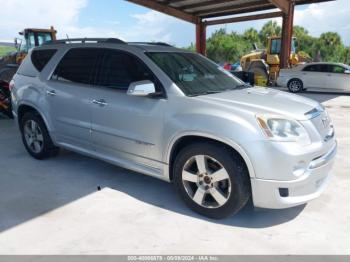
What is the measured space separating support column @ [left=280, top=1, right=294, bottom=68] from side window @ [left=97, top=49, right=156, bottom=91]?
1445 cm

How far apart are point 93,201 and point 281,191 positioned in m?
2.05

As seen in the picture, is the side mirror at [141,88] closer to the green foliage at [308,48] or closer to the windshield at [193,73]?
the windshield at [193,73]

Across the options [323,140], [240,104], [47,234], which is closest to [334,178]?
[323,140]

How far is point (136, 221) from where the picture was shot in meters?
3.43

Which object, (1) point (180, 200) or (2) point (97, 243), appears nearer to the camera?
(2) point (97, 243)

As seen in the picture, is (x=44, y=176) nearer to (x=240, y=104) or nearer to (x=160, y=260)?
(x=160, y=260)

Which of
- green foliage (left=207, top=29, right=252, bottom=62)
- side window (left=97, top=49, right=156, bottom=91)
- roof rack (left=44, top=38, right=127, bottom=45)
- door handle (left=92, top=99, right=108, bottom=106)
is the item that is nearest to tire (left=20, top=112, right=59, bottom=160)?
roof rack (left=44, top=38, right=127, bottom=45)

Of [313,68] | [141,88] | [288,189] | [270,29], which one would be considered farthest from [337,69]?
[270,29]

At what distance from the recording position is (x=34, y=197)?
13.1ft

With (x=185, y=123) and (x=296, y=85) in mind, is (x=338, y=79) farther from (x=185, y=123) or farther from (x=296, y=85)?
(x=185, y=123)

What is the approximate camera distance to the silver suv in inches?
121

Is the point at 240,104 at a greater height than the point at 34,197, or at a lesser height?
greater

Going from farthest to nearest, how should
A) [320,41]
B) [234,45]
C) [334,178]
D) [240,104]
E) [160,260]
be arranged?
[320,41] < [234,45] < [334,178] < [240,104] < [160,260]

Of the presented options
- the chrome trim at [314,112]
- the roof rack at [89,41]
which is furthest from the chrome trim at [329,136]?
the roof rack at [89,41]
